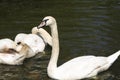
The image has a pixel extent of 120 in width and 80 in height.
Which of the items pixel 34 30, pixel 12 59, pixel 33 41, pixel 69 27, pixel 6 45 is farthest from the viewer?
pixel 69 27

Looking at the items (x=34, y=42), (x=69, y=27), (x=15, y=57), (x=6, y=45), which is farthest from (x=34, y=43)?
(x=69, y=27)

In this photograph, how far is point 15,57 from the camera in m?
12.4

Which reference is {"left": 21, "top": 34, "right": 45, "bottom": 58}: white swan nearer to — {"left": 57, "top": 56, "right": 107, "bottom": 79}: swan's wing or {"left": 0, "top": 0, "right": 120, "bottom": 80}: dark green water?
{"left": 0, "top": 0, "right": 120, "bottom": 80}: dark green water

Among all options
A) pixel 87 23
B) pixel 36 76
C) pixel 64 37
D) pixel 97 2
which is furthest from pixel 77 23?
pixel 36 76

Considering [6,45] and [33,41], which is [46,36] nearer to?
[33,41]

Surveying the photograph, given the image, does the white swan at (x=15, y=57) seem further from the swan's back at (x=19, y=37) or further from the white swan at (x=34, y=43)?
the swan's back at (x=19, y=37)

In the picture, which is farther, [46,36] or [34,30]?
[34,30]

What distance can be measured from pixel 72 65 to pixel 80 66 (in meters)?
0.18

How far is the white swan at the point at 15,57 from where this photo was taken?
487 inches

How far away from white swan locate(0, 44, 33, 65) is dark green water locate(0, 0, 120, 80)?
13 centimetres

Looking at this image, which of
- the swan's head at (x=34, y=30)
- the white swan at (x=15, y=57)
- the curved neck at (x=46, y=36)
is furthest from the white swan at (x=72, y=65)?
the swan's head at (x=34, y=30)

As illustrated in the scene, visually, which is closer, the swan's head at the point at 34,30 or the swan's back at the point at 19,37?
the swan's back at the point at 19,37

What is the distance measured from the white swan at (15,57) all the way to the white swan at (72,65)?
1.10 metres

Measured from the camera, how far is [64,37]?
13.8 meters
